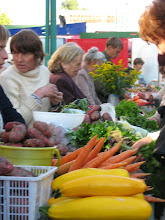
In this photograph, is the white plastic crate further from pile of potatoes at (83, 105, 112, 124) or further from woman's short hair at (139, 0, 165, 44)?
pile of potatoes at (83, 105, 112, 124)

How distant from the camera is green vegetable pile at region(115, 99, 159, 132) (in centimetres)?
397

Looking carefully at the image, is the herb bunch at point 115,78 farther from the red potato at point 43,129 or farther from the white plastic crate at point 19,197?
the white plastic crate at point 19,197

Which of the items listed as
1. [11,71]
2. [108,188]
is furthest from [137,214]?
[11,71]

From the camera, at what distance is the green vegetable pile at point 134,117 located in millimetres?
3967

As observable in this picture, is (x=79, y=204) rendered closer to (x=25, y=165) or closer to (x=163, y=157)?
(x=25, y=165)

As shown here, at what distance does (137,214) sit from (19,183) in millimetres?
424

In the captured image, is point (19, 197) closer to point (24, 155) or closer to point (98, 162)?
point (24, 155)

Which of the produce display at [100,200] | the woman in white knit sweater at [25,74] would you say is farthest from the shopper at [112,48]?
the produce display at [100,200]

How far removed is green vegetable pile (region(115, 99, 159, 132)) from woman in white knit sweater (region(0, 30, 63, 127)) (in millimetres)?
1035

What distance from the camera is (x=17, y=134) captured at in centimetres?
157

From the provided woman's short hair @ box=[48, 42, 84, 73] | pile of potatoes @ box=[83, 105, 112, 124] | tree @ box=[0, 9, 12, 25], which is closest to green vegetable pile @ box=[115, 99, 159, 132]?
pile of potatoes @ box=[83, 105, 112, 124]

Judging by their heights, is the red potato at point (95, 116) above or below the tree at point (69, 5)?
below

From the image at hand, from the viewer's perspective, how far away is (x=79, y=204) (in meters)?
1.24

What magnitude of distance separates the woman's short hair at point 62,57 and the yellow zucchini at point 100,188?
3496 millimetres
